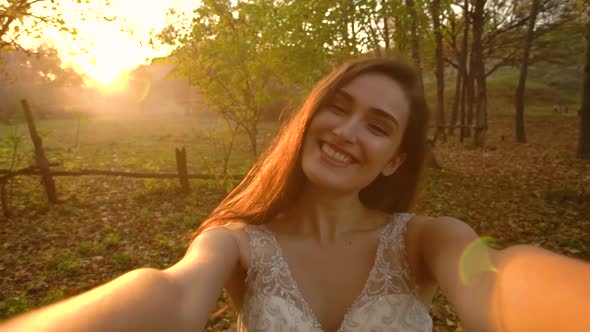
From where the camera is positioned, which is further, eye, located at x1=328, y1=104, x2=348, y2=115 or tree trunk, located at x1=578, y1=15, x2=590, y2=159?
tree trunk, located at x1=578, y1=15, x2=590, y2=159

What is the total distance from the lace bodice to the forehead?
73 cm

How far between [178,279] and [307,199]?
995 mm

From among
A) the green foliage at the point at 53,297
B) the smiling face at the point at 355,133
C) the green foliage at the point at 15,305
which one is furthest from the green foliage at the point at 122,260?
the smiling face at the point at 355,133

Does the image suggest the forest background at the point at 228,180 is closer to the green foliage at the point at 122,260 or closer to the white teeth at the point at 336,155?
the green foliage at the point at 122,260

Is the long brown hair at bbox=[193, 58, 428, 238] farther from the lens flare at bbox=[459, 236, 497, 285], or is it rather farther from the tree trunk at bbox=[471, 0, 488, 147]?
the tree trunk at bbox=[471, 0, 488, 147]

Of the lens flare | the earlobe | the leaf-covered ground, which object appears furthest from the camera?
the leaf-covered ground

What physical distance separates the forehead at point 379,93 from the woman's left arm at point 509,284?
65 centimetres

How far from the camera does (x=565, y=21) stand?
17.2 metres

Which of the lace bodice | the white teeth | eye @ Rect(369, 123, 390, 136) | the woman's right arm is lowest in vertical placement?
the lace bodice

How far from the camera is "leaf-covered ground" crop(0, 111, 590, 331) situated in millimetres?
4801

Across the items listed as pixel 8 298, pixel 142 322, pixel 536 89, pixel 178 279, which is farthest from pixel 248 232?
pixel 536 89

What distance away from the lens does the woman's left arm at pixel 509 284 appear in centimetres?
97

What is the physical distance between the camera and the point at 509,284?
1196 millimetres

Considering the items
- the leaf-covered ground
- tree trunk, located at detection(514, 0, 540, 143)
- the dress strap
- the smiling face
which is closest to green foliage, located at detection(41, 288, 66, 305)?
the leaf-covered ground
